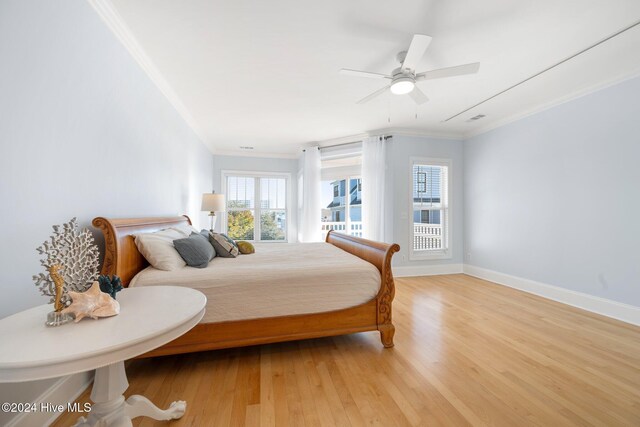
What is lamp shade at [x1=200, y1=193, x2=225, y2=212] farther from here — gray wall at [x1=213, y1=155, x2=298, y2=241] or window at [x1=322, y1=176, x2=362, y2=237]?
window at [x1=322, y1=176, x2=362, y2=237]

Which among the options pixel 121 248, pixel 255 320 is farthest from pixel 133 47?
pixel 255 320

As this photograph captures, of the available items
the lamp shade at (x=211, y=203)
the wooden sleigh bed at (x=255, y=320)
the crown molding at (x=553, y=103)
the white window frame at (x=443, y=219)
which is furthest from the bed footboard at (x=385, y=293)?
the crown molding at (x=553, y=103)

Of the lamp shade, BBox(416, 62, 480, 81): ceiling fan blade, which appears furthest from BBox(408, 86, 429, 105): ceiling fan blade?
the lamp shade

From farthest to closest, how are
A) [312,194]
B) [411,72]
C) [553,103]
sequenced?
[312,194]
[553,103]
[411,72]

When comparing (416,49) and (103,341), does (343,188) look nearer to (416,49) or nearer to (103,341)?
(416,49)

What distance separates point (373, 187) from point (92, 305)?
4.27 meters

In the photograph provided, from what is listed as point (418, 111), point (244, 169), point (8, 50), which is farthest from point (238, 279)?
point (244, 169)

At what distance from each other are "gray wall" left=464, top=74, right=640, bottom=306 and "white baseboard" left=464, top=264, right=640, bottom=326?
69 mm

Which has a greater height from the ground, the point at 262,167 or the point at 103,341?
the point at 262,167

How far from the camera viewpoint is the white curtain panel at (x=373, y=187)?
15.2ft

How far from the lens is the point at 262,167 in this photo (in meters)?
6.29

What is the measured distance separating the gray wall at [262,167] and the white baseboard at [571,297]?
417 centimetres

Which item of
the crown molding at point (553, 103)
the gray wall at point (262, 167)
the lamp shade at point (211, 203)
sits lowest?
the lamp shade at point (211, 203)

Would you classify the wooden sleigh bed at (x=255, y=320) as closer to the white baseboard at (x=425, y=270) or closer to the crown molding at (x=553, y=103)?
the white baseboard at (x=425, y=270)
